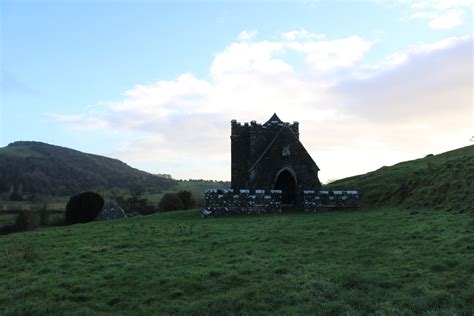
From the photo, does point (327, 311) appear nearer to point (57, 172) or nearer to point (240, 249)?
point (240, 249)

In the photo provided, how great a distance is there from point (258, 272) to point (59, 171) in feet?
387

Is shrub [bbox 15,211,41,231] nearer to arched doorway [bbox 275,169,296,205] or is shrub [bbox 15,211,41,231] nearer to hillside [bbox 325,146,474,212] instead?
arched doorway [bbox 275,169,296,205]

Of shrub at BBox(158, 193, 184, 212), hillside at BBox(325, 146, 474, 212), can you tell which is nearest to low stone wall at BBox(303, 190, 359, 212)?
hillside at BBox(325, 146, 474, 212)

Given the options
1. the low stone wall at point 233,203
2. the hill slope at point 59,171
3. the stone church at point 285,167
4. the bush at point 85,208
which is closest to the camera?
the low stone wall at point 233,203

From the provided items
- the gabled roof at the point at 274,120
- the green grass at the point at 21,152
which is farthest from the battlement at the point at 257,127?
the green grass at the point at 21,152

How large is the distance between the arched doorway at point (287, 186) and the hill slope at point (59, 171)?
259 ft

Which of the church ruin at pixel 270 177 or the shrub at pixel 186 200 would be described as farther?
the shrub at pixel 186 200

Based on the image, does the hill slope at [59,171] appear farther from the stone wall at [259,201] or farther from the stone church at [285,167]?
the stone wall at [259,201]

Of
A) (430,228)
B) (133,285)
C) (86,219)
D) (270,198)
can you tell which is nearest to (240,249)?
(133,285)

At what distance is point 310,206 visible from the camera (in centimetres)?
2900

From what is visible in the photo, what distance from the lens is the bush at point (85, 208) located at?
4141 centimetres

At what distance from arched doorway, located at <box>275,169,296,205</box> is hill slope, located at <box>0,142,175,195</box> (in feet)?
259

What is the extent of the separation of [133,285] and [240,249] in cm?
486

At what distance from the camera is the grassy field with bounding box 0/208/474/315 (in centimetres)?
984
